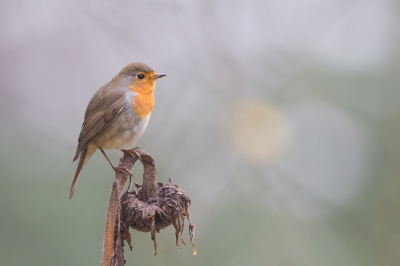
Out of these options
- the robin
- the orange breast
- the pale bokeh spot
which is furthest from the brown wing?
the pale bokeh spot

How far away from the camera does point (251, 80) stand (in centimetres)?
498

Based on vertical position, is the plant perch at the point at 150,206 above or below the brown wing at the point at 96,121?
above

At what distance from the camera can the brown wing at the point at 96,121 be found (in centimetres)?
335

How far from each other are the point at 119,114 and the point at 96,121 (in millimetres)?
197

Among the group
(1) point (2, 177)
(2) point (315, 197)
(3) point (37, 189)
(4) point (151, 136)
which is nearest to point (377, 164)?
(2) point (315, 197)

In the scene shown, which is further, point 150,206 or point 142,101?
point 142,101

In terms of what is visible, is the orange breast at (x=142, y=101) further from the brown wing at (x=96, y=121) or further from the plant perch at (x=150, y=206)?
the plant perch at (x=150, y=206)

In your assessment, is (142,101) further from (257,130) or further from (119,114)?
(257,130)

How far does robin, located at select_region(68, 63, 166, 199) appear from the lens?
11.2 feet

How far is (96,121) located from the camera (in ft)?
11.4

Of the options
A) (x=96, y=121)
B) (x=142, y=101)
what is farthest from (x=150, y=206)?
(x=142, y=101)

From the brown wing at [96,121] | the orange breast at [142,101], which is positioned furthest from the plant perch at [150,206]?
the orange breast at [142,101]

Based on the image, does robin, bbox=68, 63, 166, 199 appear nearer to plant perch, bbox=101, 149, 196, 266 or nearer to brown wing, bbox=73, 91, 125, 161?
brown wing, bbox=73, 91, 125, 161

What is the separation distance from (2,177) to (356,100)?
3.35 m
